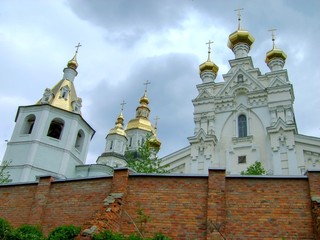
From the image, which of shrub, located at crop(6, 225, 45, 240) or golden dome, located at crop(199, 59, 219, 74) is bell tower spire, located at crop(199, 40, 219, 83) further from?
shrub, located at crop(6, 225, 45, 240)

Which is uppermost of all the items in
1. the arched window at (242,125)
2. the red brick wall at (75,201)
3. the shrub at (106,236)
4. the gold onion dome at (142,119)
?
the gold onion dome at (142,119)

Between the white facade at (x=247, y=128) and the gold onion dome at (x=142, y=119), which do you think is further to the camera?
the gold onion dome at (x=142, y=119)

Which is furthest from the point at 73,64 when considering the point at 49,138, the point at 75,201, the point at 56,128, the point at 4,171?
the point at 75,201

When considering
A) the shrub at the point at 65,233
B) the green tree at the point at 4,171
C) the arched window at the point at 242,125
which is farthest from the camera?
the arched window at the point at 242,125

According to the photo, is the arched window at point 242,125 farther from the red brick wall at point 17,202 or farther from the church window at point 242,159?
the red brick wall at point 17,202

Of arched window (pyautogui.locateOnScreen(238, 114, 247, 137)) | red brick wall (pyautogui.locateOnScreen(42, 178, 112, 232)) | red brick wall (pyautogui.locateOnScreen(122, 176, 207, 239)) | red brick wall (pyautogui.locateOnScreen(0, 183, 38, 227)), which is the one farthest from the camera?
arched window (pyautogui.locateOnScreen(238, 114, 247, 137))

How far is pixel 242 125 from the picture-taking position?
1139 inches

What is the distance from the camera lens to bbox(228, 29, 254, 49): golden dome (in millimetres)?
34250

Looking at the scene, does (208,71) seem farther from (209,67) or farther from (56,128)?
(56,128)

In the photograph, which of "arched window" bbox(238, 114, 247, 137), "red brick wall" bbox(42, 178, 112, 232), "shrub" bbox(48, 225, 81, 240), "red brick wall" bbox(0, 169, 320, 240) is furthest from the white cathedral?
"shrub" bbox(48, 225, 81, 240)

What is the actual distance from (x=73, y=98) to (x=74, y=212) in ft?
55.7

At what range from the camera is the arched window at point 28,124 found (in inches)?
1015

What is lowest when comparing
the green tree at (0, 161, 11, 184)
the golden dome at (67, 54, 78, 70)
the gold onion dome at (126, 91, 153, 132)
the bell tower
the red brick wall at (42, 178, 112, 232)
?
the red brick wall at (42, 178, 112, 232)

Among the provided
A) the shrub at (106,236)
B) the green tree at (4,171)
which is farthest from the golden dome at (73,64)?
the shrub at (106,236)
